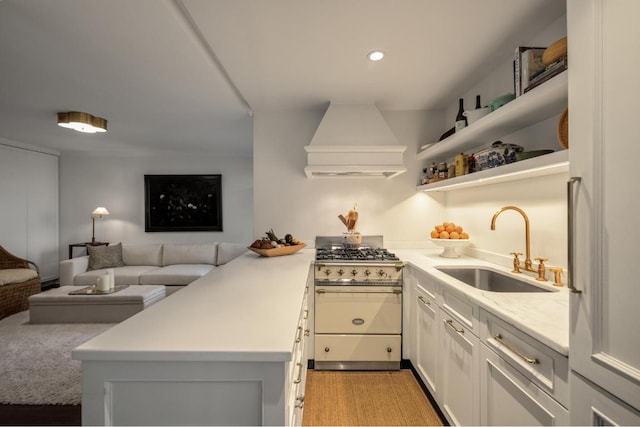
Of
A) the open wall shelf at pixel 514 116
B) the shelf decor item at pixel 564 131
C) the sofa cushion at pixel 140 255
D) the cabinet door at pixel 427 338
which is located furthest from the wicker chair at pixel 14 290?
the shelf decor item at pixel 564 131

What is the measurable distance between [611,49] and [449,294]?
1.28 m

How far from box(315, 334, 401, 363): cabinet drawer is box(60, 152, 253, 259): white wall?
3.86m

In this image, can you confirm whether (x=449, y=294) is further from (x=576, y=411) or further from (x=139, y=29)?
(x=139, y=29)

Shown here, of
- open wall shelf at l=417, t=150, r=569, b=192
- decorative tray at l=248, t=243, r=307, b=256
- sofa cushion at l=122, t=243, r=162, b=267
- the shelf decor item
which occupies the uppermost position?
the shelf decor item

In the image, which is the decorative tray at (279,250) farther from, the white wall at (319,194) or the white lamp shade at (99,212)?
the white lamp shade at (99,212)

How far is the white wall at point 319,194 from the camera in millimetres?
3039

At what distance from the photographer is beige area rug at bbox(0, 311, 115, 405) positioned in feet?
6.69

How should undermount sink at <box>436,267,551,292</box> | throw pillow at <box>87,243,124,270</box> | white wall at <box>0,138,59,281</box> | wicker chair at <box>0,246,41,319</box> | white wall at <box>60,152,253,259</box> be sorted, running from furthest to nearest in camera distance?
1. white wall at <box>60,152,253,259</box>
2. white wall at <box>0,138,59,281</box>
3. throw pillow at <box>87,243,124,270</box>
4. wicker chair at <box>0,246,41,319</box>
5. undermount sink at <box>436,267,551,292</box>

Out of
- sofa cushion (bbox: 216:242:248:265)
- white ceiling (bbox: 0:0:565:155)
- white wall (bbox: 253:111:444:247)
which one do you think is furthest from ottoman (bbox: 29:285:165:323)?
white ceiling (bbox: 0:0:565:155)

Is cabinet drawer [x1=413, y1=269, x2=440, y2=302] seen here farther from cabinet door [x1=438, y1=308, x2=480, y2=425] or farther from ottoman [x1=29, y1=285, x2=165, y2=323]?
ottoman [x1=29, y1=285, x2=165, y2=323]

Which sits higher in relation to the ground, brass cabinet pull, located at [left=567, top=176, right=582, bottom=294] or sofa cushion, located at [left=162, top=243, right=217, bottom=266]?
brass cabinet pull, located at [left=567, top=176, right=582, bottom=294]

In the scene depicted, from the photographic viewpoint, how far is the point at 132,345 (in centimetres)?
83

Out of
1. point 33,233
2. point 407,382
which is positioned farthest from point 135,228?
point 407,382

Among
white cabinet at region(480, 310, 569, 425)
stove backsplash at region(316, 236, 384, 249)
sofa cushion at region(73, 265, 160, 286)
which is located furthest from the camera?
sofa cushion at region(73, 265, 160, 286)
